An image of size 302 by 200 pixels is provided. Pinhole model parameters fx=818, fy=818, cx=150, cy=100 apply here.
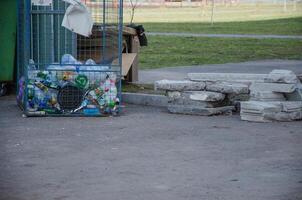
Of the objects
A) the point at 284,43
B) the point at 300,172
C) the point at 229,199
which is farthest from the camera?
the point at 284,43

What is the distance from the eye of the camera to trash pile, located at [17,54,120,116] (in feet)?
35.3

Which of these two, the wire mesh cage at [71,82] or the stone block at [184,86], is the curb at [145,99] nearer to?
the stone block at [184,86]

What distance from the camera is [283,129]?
33.0 ft

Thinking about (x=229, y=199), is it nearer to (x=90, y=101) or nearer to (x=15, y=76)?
(x=90, y=101)

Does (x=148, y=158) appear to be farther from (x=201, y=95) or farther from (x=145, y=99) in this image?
(x=145, y=99)

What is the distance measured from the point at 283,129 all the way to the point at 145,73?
239 inches

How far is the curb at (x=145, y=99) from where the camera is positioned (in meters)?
12.0

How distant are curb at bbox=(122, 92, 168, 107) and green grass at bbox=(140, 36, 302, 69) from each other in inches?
183

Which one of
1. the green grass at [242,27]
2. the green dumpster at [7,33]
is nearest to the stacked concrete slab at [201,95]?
the green dumpster at [7,33]

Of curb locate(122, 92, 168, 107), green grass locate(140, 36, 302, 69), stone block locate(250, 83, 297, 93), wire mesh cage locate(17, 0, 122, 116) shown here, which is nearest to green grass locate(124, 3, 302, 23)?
green grass locate(140, 36, 302, 69)

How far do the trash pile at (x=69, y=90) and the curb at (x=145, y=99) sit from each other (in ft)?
4.24

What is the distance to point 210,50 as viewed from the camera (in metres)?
21.6

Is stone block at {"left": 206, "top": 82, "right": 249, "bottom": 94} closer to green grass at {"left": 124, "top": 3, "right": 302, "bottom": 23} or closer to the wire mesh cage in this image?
the wire mesh cage

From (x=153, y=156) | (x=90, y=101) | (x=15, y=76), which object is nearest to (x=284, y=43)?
(x=15, y=76)
